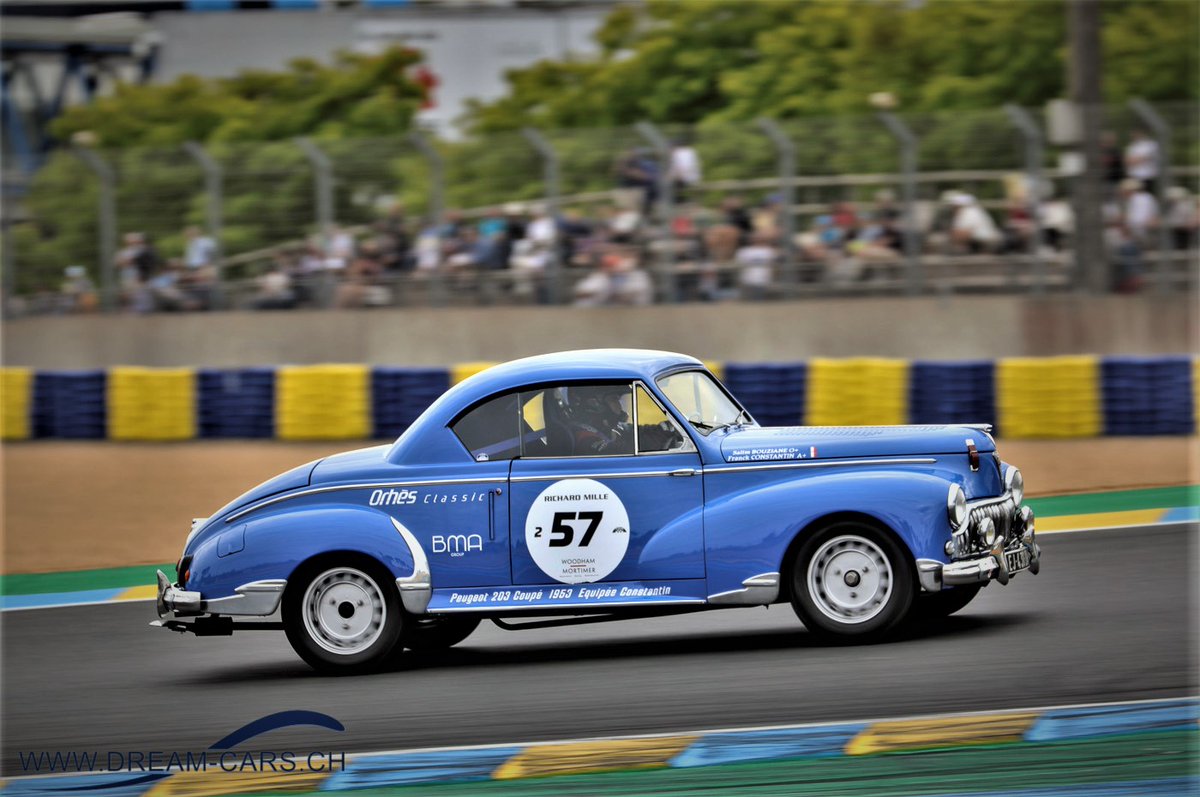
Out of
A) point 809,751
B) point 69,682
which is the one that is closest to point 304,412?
point 69,682

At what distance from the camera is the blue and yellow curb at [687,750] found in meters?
5.90

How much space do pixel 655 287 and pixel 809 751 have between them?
511 inches

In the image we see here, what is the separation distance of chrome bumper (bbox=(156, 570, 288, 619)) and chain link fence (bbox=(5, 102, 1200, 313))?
11.3 meters

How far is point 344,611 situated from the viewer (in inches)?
296

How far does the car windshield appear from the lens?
7.58 m

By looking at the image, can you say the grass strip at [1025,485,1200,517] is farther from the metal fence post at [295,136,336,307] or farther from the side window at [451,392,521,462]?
the metal fence post at [295,136,336,307]

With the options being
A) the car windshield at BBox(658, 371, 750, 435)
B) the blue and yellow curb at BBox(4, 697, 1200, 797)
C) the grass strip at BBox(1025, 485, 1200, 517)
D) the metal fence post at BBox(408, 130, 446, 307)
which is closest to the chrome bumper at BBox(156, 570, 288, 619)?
the blue and yellow curb at BBox(4, 697, 1200, 797)

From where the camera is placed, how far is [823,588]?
7180 mm

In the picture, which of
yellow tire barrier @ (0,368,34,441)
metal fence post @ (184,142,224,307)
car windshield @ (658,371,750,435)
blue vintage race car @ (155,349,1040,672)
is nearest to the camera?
blue vintage race car @ (155,349,1040,672)

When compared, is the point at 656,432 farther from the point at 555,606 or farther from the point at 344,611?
the point at 344,611

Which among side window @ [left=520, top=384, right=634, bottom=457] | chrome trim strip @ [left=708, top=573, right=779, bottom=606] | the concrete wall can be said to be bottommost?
chrome trim strip @ [left=708, top=573, right=779, bottom=606]

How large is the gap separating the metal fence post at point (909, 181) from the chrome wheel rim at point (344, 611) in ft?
38.3

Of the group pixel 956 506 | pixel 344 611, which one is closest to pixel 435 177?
pixel 344 611

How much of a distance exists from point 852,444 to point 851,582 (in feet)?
2.13
